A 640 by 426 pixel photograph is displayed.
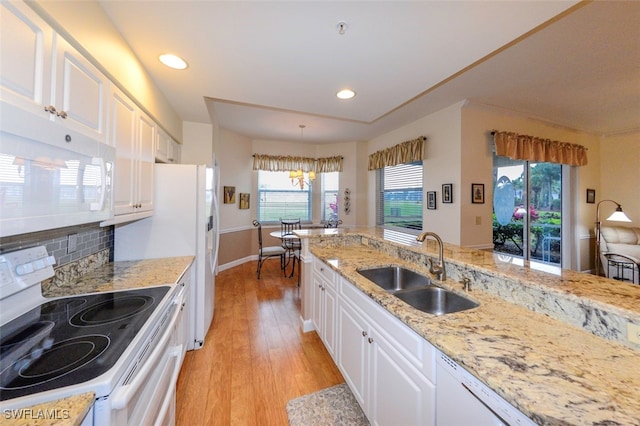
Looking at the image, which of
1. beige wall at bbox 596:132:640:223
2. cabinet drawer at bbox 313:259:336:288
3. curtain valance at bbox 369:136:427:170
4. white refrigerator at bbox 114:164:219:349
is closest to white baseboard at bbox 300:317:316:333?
cabinet drawer at bbox 313:259:336:288

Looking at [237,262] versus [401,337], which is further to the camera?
[237,262]

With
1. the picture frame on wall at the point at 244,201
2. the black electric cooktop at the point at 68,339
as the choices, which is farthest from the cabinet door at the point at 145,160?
the picture frame on wall at the point at 244,201

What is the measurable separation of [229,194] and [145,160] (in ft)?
9.72

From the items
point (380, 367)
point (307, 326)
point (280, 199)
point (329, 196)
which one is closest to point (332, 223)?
point (329, 196)

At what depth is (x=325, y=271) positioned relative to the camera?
2.09 meters

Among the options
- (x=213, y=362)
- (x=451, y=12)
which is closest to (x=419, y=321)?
(x=451, y=12)

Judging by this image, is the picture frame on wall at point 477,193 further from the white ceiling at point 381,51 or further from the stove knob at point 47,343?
the stove knob at point 47,343

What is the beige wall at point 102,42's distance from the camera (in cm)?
103

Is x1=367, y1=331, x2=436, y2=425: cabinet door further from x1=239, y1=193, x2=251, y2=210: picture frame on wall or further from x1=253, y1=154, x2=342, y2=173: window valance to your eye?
x1=253, y1=154, x2=342, y2=173: window valance

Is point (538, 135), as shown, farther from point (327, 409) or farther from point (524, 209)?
point (327, 409)

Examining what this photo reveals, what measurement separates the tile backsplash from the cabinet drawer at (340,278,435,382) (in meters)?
1.77

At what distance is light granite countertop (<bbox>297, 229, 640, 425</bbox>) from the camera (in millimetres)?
600

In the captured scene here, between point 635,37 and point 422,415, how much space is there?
3357 millimetres

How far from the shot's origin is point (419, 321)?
3.28 feet
